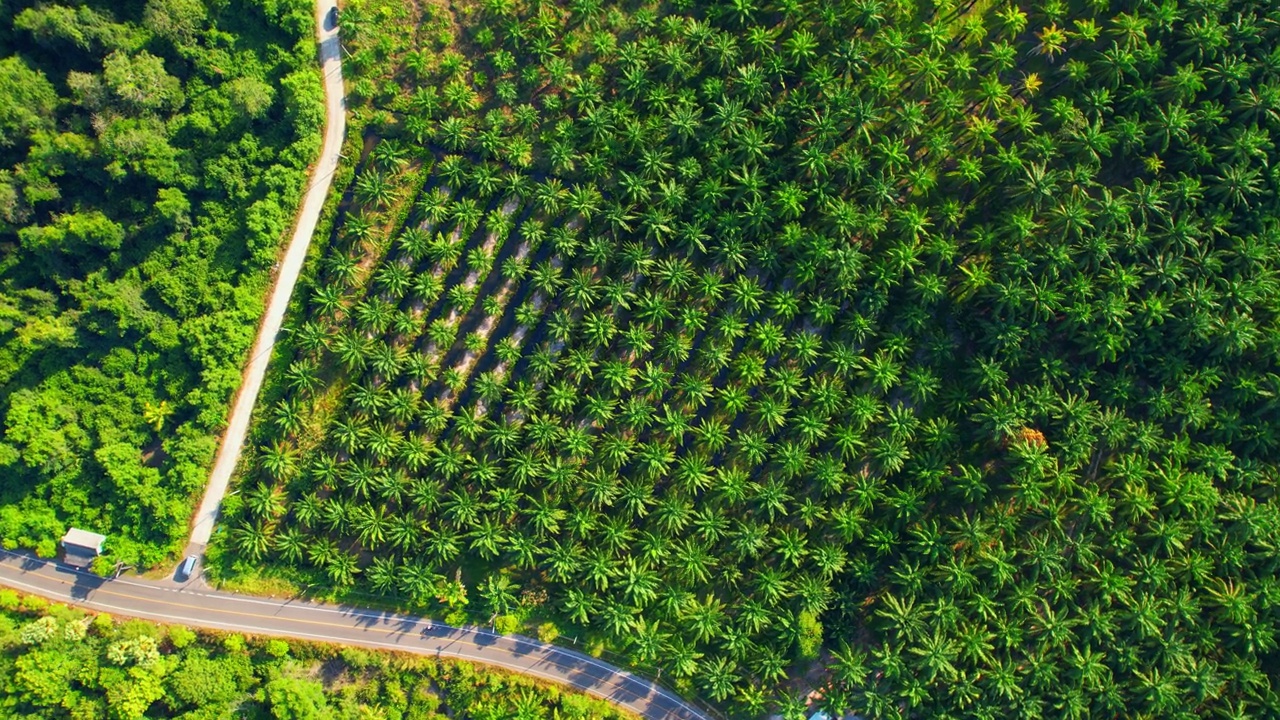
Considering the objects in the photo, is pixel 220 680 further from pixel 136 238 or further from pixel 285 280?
pixel 136 238

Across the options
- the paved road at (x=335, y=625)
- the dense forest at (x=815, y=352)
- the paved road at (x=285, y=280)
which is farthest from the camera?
the paved road at (x=285, y=280)

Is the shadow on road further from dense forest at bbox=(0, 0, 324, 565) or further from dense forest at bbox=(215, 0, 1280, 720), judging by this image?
dense forest at bbox=(215, 0, 1280, 720)

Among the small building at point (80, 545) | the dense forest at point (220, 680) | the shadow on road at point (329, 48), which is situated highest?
the shadow on road at point (329, 48)

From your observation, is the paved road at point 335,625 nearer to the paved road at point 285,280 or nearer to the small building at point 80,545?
the small building at point 80,545

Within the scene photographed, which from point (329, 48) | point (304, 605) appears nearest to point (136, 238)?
point (329, 48)

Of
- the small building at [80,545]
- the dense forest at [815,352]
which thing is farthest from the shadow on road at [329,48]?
the small building at [80,545]

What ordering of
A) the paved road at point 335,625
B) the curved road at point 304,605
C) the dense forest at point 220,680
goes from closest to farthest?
1. the dense forest at point 220,680
2. the paved road at point 335,625
3. the curved road at point 304,605

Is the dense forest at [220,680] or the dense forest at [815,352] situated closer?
the dense forest at [815,352]

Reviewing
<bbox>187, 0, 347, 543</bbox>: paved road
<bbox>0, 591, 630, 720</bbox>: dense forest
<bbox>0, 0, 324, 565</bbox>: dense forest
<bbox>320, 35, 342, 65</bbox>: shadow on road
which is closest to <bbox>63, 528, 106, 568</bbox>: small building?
<bbox>0, 0, 324, 565</bbox>: dense forest
